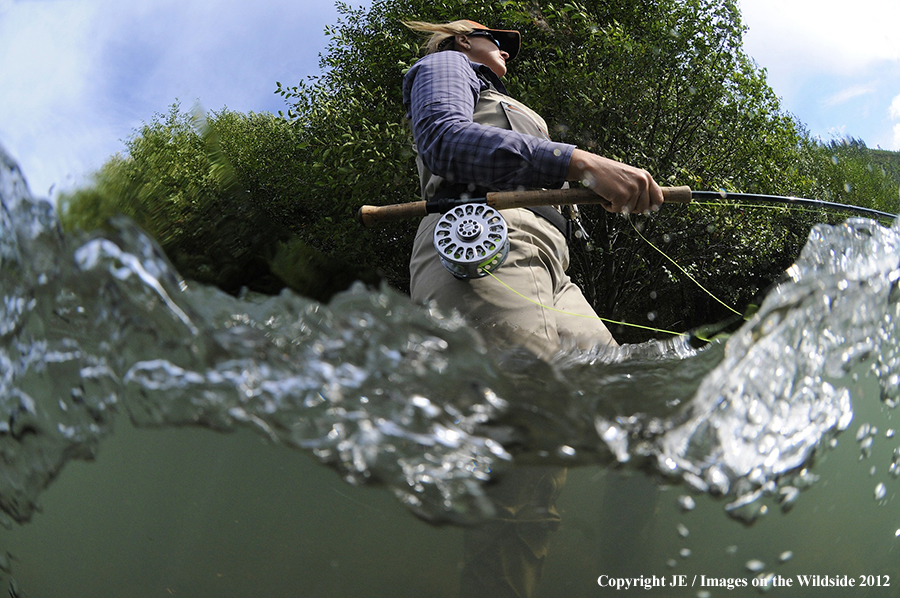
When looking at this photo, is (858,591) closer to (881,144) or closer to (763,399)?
(763,399)

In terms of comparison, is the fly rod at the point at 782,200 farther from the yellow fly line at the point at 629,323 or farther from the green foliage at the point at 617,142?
the yellow fly line at the point at 629,323

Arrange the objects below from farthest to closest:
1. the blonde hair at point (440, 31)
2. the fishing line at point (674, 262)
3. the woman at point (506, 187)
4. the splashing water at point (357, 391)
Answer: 1. the blonde hair at point (440, 31)
2. the fishing line at point (674, 262)
3. the woman at point (506, 187)
4. the splashing water at point (357, 391)

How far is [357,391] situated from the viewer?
1.77 feet

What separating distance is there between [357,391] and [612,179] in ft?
1.78

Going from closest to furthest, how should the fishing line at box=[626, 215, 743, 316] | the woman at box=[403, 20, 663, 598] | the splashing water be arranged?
the splashing water < the woman at box=[403, 20, 663, 598] < the fishing line at box=[626, 215, 743, 316]

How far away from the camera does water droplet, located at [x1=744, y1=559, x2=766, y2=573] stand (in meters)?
0.56

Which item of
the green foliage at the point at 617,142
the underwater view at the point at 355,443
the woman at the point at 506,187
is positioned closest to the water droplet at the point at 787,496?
the underwater view at the point at 355,443

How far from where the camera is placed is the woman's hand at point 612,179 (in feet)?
2.98

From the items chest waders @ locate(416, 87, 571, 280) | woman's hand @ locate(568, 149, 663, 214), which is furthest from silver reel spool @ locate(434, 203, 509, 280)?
woman's hand @ locate(568, 149, 663, 214)

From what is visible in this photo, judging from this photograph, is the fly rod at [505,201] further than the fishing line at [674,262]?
No

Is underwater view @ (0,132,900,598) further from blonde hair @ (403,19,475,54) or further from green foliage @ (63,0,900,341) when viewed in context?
blonde hair @ (403,19,475,54)

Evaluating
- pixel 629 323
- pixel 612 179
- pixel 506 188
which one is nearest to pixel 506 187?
pixel 506 188

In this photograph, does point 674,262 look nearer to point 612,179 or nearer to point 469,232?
point 612,179

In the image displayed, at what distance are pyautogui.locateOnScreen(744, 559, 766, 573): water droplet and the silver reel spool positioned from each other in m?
0.49
